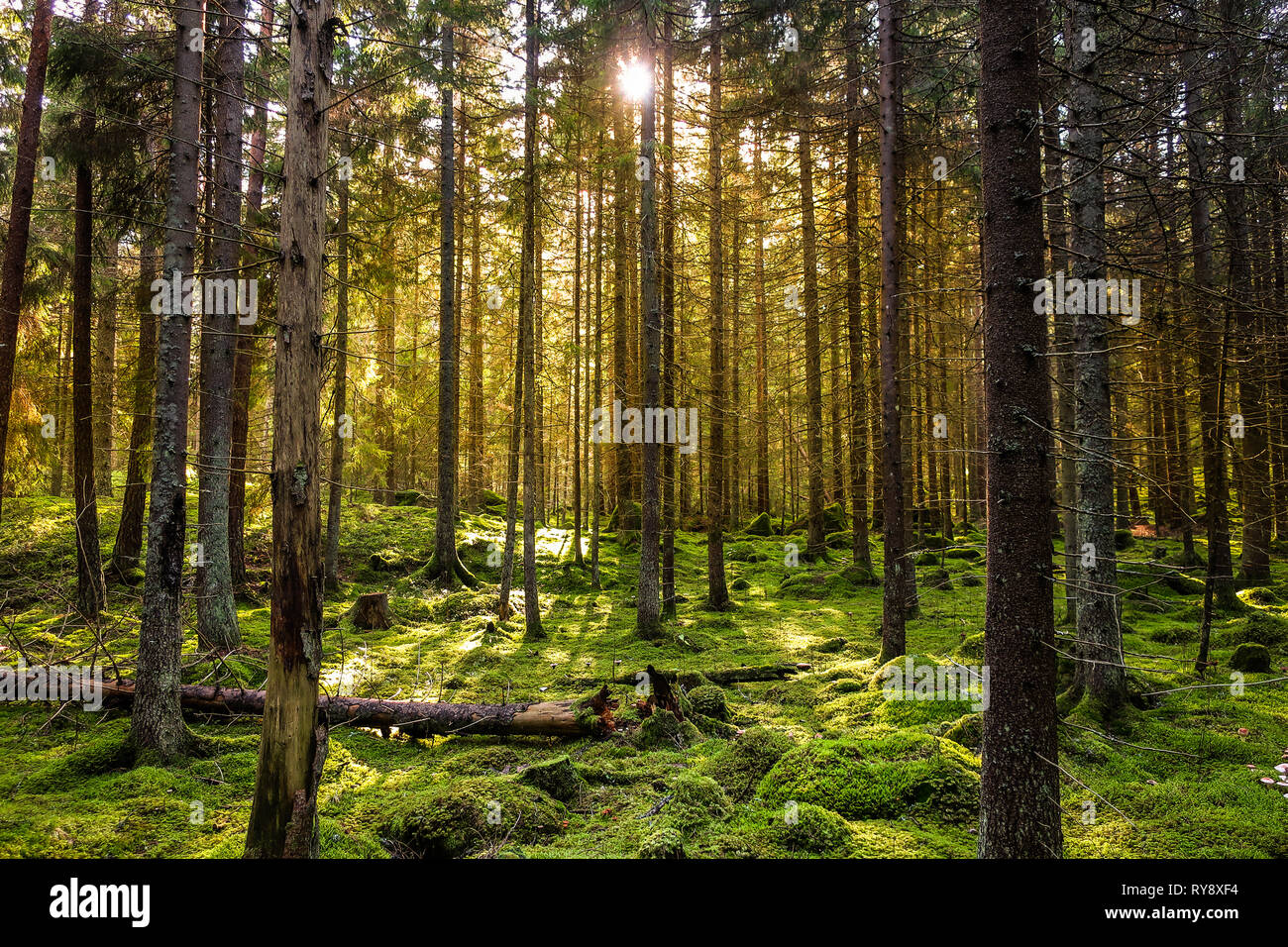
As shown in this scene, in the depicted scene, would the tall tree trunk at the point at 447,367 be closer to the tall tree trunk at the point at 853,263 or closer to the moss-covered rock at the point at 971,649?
the tall tree trunk at the point at 853,263

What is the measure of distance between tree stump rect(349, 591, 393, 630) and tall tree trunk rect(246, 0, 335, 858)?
8699 mm

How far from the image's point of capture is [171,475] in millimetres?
6070

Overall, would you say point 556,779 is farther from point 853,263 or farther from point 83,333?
point 83,333

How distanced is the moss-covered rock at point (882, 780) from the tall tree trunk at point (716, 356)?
694 centimetres

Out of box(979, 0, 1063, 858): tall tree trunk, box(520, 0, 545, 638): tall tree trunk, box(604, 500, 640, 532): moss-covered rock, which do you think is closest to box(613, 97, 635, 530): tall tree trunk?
box(604, 500, 640, 532): moss-covered rock

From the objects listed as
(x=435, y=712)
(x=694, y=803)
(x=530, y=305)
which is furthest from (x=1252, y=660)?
(x=530, y=305)

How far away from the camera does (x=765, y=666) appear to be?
955cm

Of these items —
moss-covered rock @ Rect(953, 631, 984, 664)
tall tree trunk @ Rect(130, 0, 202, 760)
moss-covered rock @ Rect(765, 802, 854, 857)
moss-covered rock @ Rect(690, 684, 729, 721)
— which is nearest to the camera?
moss-covered rock @ Rect(765, 802, 854, 857)

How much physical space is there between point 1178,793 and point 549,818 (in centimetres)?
533

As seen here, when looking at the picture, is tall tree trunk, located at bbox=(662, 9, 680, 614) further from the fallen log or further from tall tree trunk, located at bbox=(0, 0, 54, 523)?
tall tree trunk, located at bbox=(0, 0, 54, 523)

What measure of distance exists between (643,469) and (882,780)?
7.40 meters

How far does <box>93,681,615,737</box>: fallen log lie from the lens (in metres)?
7.07

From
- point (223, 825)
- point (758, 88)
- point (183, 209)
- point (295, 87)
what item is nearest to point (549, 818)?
point (223, 825)
